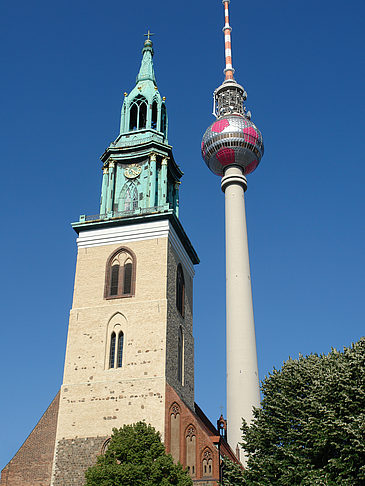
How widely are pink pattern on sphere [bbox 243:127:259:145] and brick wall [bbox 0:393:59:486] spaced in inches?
1286

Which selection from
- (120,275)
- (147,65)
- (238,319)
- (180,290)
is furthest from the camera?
(147,65)

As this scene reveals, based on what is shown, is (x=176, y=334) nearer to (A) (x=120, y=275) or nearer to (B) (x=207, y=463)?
(A) (x=120, y=275)

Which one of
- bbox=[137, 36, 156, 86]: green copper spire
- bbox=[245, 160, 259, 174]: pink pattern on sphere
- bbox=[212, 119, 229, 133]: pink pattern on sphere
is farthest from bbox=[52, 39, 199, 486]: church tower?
bbox=[245, 160, 259, 174]: pink pattern on sphere

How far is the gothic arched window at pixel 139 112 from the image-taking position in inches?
2000

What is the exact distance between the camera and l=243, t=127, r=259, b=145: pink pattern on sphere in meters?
58.6

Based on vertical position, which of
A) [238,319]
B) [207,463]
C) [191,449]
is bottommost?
[207,463]

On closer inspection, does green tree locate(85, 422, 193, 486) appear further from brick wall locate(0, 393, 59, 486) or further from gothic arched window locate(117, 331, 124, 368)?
brick wall locate(0, 393, 59, 486)

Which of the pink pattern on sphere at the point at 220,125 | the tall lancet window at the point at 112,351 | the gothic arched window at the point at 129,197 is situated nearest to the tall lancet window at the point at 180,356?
the tall lancet window at the point at 112,351

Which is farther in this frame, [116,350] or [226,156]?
[226,156]

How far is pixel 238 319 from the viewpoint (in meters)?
49.1

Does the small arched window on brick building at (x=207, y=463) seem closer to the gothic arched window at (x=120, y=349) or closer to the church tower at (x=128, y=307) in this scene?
the church tower at (x=128, y=307)

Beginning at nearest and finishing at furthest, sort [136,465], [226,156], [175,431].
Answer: [136,465] < [175,431] < [226,156]

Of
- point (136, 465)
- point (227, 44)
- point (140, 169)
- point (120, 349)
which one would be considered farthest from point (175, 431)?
point (227, 44)

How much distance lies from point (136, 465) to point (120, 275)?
595 inches
